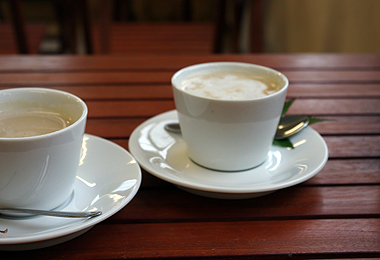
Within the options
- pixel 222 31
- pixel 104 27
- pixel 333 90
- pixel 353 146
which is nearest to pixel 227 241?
pixel 353 146

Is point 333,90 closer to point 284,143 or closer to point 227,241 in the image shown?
point 284,143

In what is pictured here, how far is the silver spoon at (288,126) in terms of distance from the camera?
592mm

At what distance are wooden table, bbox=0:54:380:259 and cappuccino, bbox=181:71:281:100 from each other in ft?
0.47

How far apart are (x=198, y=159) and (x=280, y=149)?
5.4 inches

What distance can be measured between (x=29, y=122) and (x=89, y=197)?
117mm

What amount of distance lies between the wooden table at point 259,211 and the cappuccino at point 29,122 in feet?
0.42

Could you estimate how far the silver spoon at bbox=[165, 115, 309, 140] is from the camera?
0.59 metres

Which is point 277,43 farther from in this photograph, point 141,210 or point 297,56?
point 141,210

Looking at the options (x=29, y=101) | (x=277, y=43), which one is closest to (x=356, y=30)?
(x=277, y=43)

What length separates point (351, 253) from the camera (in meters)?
0.38

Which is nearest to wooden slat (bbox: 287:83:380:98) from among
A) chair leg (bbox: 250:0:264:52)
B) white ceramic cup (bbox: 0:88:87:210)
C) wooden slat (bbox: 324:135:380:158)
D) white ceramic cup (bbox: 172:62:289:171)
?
wooden slat (bbox: 324:135:380:158)

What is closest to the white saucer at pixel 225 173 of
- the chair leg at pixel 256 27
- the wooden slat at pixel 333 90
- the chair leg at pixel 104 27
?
the wooden slat at pixel 333 90

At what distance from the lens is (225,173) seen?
1.70 ft

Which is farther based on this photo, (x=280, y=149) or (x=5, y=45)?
(x=5, y=45)
